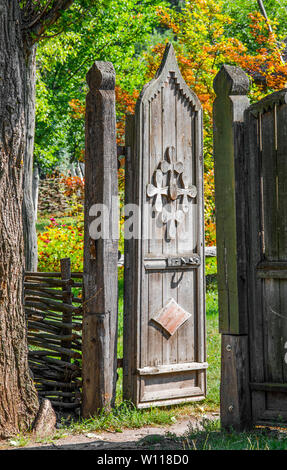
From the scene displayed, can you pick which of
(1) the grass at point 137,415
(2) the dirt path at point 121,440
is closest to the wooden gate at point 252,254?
(2) the dirt path at point 121,440

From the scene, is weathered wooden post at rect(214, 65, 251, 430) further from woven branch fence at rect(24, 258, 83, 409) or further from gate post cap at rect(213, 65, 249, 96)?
woven branch fence at rect(24, 258, 83, 409)

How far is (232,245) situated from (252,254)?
6.7 inches

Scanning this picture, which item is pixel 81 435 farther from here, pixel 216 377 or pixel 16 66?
pixel 16 66

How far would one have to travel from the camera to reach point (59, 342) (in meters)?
6.34

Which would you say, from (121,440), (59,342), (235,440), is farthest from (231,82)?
(59,342)

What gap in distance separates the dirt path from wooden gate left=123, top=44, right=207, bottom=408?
1.77 feet

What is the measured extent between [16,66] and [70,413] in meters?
3.37

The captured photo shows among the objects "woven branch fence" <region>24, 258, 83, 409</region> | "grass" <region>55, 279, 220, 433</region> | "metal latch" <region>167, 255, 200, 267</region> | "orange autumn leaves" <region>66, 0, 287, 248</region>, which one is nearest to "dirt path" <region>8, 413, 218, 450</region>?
"grass" <region>55, 279, 220, 433</region>

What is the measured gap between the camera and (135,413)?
541cm

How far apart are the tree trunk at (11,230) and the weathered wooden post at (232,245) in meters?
1.69

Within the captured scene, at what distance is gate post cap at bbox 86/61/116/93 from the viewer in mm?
5570

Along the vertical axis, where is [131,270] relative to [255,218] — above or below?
below
